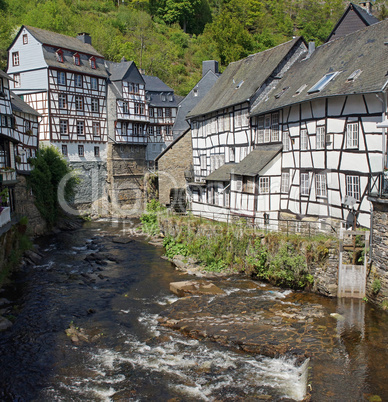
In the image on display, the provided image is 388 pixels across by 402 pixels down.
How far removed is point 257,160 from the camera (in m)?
22.8

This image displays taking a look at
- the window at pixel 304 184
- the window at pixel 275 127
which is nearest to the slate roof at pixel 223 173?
the window at pixel 275 127

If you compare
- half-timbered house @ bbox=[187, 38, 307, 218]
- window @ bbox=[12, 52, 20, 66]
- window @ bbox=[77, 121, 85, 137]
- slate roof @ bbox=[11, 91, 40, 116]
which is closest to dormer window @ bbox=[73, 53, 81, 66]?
window @ bbox=[12, 52, 20, 66]

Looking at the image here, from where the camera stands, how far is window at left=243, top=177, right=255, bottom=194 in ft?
73.5

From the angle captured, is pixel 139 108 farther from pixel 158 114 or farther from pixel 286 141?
pixel 286 141

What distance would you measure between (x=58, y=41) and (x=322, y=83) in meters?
27.5

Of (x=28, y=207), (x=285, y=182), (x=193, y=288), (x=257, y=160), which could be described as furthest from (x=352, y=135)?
(x=28, y=207)

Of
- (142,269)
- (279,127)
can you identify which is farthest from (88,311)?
(279,127)

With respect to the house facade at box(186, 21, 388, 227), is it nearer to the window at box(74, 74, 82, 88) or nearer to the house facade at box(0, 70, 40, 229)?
the house facade at box(0, 70, 40, 229)

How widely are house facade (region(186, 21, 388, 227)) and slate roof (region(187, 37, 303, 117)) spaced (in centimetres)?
95

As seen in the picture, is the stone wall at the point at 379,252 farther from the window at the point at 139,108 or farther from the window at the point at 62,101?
the window at the point at 139,108

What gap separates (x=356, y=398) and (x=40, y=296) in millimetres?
12704

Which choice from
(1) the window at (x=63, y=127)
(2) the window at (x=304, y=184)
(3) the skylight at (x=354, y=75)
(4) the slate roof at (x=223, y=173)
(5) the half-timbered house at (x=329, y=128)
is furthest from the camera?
(1) the window at (x=63, y=127)

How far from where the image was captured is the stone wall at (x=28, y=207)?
1043 inches

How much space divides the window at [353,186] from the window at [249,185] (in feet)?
19.5
